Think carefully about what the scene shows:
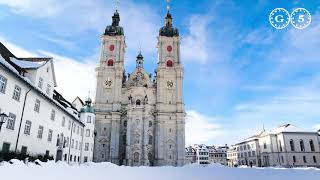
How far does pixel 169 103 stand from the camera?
7138 centimetres

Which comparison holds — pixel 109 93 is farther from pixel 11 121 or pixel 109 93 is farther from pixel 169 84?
pixel 11 121

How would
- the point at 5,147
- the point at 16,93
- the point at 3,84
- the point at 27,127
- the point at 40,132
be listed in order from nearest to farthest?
the point at 3,84 → the point at 5,147 → the point at 16,93 → the point at 27,127 → the point at 40,132

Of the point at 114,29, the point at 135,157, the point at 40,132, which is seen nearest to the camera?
the point at 40,132

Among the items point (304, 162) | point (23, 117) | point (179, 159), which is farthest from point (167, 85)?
point (23, 117)

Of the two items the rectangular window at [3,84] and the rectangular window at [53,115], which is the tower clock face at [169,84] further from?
the rectangular window at [3,84]

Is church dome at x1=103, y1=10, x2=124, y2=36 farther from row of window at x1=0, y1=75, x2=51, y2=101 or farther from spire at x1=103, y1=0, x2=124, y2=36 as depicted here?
row of window at x1=0, y1=75, x2=51, y2=101

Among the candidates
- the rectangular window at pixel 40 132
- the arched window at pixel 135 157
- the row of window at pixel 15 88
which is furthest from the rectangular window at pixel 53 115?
the arched window at pixel 135 157

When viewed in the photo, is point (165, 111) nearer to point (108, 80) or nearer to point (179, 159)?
point (179, 159)

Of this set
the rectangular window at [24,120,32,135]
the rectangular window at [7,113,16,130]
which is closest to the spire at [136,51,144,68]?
the rectangular window at [24,120,32,135]

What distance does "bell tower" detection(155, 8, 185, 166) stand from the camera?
66.0 metres

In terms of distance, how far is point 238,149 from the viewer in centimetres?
10850

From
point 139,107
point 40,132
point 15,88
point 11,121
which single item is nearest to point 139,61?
point 139,107

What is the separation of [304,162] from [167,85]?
150 feet

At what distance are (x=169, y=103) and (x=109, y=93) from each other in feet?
55.5
